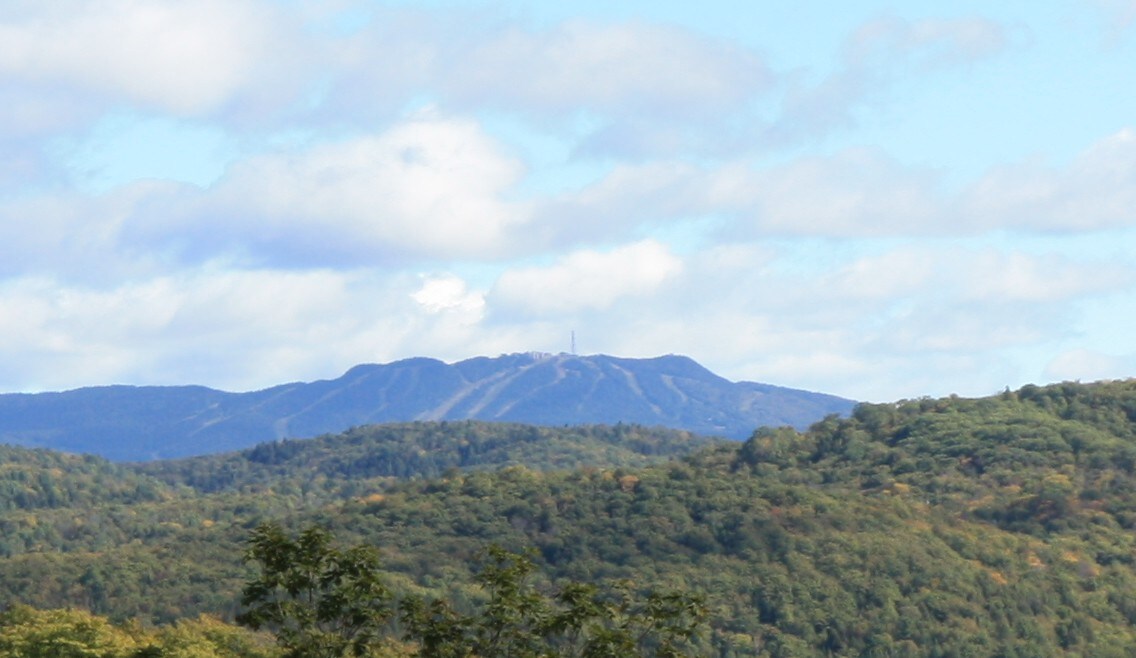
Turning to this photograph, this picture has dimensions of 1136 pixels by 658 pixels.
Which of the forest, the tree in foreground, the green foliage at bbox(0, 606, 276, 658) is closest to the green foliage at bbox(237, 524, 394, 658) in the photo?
the tree in foreground

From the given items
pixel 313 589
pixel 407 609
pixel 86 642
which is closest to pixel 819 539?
pixel 86 642

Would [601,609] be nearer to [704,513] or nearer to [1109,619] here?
[1109,619]

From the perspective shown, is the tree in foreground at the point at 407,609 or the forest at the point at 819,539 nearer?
the tree in foreground at the point at 407,609

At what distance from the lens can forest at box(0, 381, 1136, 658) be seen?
97375mm

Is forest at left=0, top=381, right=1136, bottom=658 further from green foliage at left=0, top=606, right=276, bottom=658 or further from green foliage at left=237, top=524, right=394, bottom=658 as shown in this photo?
green foliage at left=237, top=524, right=394, bottom=658

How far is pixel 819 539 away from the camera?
10888 cm

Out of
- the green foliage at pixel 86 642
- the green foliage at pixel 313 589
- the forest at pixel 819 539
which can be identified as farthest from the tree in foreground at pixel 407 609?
the forest at pixel 819 539

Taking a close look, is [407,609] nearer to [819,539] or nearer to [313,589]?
[313,589]

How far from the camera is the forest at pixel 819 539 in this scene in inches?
3834

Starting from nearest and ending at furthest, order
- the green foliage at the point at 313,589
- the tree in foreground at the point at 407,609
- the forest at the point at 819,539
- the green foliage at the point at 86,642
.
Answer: the tree in foreground at the point at 407,609, the green foliage at the point at 313,589, the green foliage at the point at 86,642, the forest at the point at 819,539

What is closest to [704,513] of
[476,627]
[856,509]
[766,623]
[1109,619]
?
[856,509]

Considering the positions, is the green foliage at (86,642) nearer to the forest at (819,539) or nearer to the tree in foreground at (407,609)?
the tree in foreground at (407,609)

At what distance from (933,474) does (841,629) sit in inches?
1512

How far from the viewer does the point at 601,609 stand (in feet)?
104
